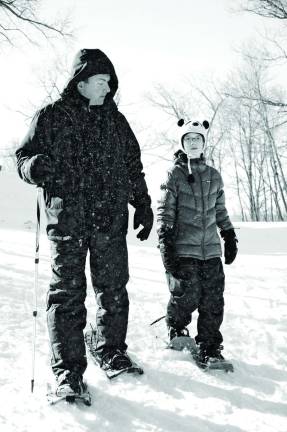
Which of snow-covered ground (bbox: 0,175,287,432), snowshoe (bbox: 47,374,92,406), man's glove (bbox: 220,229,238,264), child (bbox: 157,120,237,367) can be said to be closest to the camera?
snow-covered ground (bbox: 0,175,287,432)

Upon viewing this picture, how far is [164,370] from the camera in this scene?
3.23 meters

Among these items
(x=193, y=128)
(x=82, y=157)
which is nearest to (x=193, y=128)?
(x=193, y=128)

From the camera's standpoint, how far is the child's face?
387 centimetres

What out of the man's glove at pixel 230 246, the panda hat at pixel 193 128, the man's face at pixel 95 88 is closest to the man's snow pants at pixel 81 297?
the man's face at pixel 95 88

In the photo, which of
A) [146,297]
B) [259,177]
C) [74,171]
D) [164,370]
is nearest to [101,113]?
[74,171]

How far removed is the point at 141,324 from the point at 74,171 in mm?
2167

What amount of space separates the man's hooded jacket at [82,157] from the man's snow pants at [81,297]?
5.2 inches

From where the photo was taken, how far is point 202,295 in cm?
359

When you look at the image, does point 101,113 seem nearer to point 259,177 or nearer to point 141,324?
point 141,324

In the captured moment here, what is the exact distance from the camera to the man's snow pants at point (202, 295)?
3521 mm

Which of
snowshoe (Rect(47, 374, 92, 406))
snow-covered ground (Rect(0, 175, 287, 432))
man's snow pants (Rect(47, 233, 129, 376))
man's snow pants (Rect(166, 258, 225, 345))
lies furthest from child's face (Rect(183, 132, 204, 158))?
snowshoe (Rect(47, 374, 92, 406))

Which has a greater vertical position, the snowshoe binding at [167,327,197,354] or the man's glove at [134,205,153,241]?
the man's glove at [134,205,153,241]

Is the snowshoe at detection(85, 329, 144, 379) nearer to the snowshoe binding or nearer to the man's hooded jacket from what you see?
the snowshoe binding

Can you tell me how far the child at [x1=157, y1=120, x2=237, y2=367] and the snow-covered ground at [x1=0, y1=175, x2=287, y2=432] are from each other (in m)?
0.31
